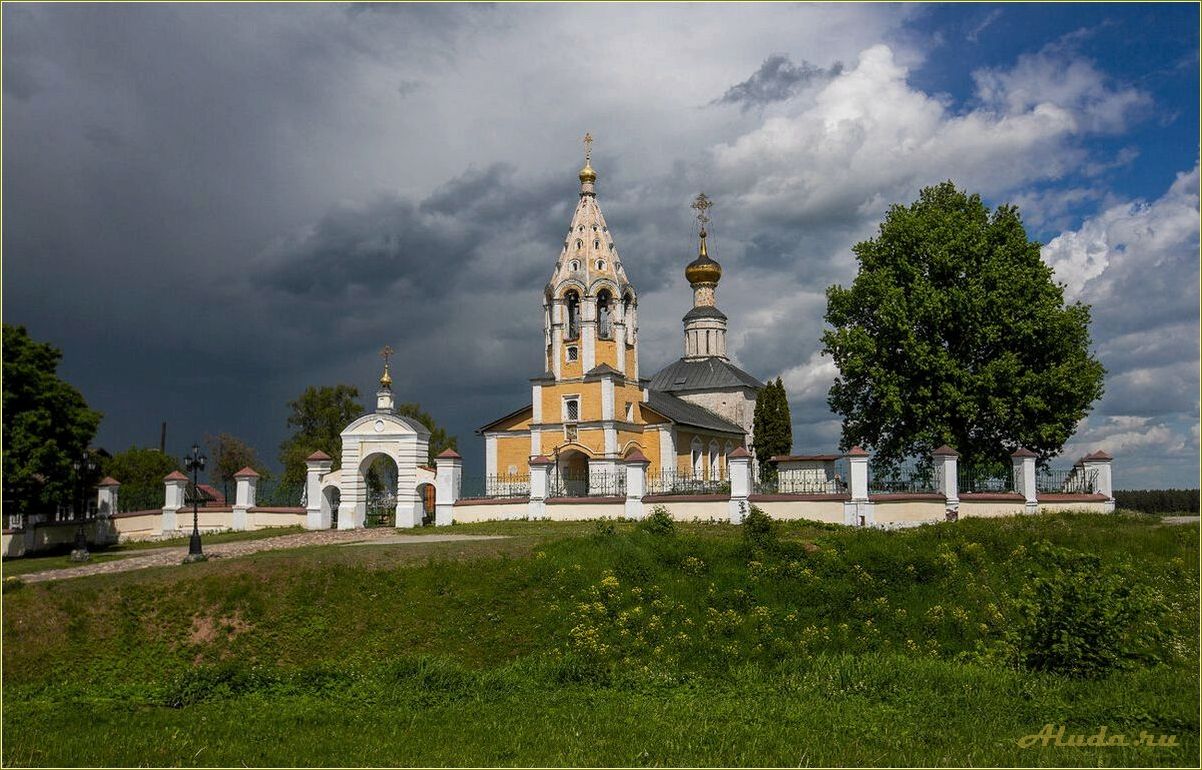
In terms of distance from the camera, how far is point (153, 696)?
9.49 metres

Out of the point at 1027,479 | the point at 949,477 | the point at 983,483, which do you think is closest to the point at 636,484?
the point at 949,477

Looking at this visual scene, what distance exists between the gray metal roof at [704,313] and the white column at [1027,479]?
2503cm

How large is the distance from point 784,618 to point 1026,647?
3.47 m

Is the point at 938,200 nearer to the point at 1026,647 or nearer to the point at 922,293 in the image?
the point at 922,293

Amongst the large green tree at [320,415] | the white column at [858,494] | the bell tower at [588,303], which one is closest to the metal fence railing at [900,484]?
the white column at [858,494]

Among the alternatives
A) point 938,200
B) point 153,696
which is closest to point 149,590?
point 153,696

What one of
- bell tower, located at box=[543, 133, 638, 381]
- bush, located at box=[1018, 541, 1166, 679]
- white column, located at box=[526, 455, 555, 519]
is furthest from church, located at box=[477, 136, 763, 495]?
bush, located at box=[1018, 541, 1166, 679]

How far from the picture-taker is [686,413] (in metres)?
37.2

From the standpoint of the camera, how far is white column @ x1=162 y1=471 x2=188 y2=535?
2561 cm

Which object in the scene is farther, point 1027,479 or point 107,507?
point 107,507

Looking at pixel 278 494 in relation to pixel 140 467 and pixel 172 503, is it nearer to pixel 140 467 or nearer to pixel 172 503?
pixel 172 503

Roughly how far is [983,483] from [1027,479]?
1021 mm

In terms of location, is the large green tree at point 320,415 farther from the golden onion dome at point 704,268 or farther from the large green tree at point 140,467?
the golden onion dome at point 704,268

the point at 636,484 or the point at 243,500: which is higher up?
the point at 636,484
